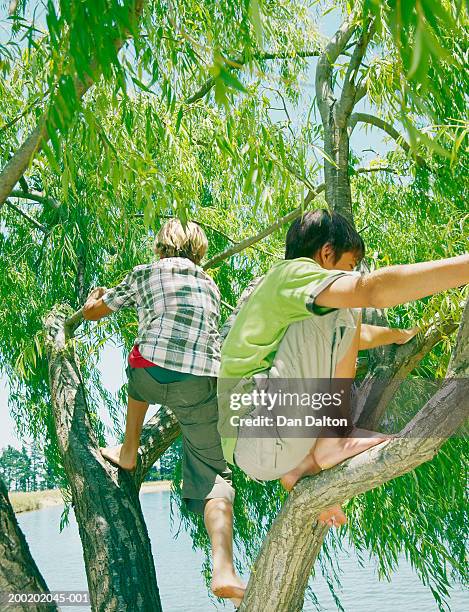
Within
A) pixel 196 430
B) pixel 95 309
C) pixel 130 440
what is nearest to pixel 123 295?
pixel 95 309

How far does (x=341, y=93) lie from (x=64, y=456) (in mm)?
1726

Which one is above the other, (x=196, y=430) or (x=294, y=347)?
(x=294, y=347)

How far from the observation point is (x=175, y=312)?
2484 millimetres

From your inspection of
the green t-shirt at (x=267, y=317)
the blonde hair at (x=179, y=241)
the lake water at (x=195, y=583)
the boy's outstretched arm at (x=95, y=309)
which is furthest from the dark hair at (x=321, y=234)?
the lake water at (x=195, y=583)

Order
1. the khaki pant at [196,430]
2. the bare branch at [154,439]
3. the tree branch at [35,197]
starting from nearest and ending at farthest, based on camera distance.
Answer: the khaki pant at [196,430]
the bare branch at [154,439]
the tree branch at [35,197]

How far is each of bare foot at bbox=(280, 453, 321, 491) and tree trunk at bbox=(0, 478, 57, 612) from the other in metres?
1.24

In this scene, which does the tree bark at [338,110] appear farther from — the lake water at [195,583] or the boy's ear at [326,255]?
the lake water at [195,583]

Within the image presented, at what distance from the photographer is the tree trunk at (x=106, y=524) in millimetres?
2801

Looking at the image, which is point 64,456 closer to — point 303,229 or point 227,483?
point 227,483

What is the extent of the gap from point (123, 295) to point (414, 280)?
4.59 ft

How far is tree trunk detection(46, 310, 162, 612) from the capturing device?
280 cm

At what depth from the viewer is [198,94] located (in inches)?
144

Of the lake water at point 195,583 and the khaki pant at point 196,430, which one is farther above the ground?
the khaki pant at point 196,430

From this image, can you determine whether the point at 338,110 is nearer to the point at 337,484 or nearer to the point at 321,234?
the point at 321,234
